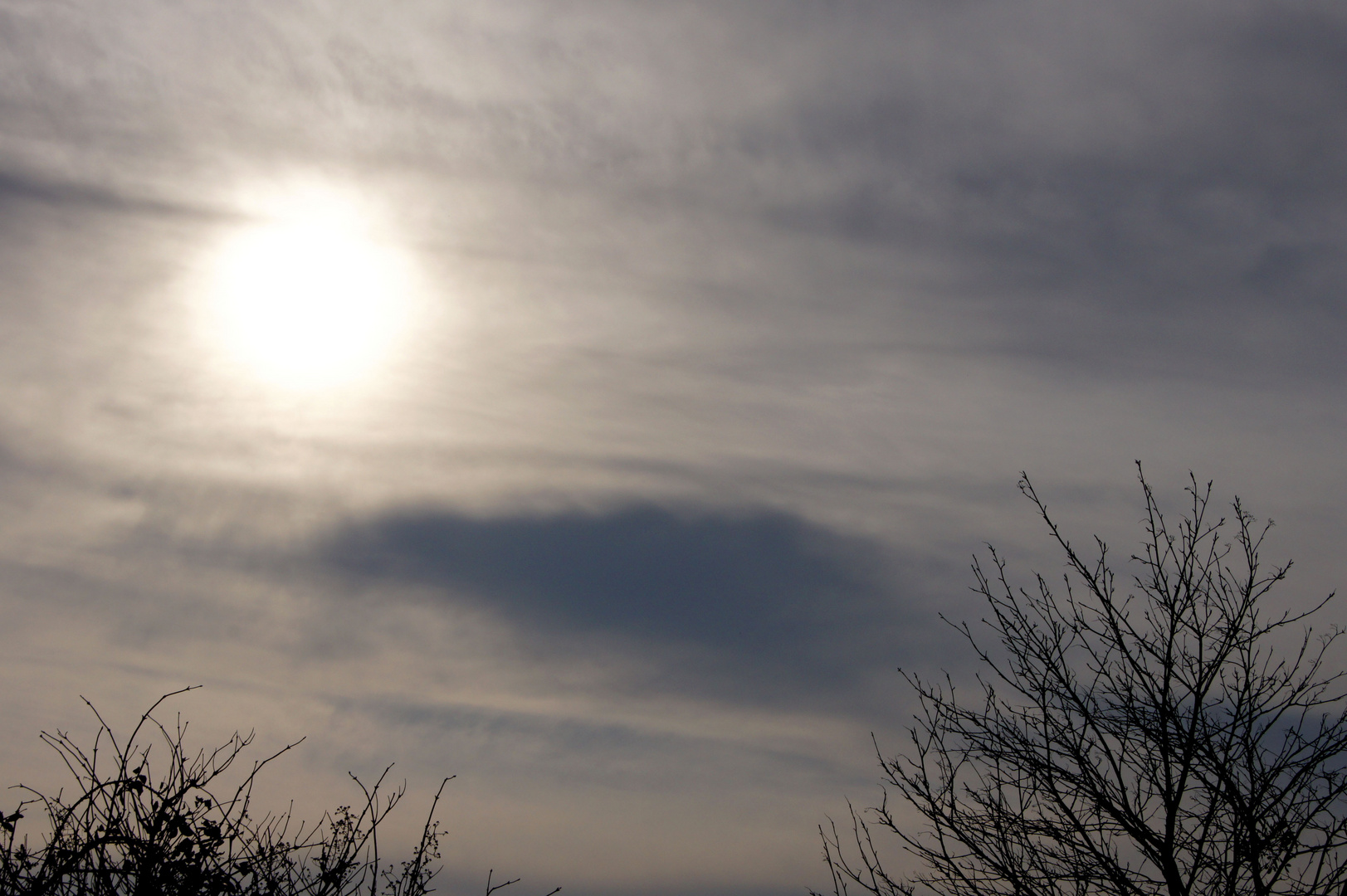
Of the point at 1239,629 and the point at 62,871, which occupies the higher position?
the point at 1239,629

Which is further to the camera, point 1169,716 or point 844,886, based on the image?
point 844,886

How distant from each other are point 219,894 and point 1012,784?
7137 millimetres

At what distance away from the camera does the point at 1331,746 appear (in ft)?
29.6

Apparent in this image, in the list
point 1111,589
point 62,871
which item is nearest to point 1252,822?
point 1111,589

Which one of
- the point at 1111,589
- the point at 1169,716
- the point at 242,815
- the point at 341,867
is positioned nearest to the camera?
the point at 242,815

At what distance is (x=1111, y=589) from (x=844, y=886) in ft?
13.9

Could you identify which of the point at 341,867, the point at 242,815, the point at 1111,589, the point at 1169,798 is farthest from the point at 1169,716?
the point at 242,815

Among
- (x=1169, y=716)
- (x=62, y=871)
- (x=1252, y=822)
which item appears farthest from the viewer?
(x=1169, y=716)

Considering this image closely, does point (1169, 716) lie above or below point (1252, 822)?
above

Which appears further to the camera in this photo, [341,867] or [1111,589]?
[1111,589]

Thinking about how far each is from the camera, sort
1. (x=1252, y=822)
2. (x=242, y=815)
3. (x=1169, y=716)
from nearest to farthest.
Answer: (x=242, y=815) → (x=1252, y=822) → (x=1169, y=716)

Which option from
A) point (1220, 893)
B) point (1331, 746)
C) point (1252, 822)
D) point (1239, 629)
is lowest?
point (1220, 893)

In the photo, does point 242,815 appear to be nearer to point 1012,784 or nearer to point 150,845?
point 150,845

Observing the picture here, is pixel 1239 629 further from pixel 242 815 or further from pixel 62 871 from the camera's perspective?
pixel 62 871
